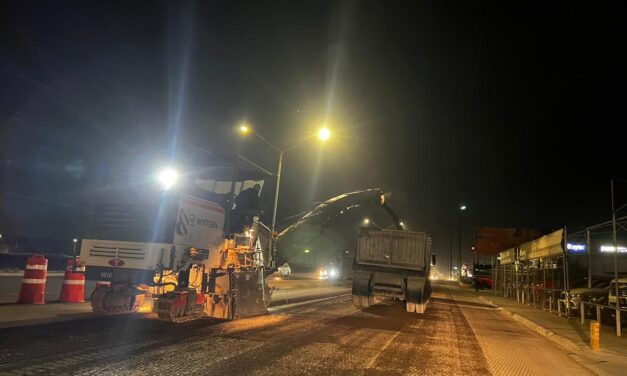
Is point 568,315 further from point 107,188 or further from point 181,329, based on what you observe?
point 107,188

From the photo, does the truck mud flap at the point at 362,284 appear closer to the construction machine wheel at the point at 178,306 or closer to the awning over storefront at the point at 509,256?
the construction machine wheel at the point at 178,306

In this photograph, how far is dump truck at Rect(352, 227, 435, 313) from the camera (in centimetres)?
1670

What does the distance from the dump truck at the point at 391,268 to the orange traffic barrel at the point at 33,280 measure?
10.1 m

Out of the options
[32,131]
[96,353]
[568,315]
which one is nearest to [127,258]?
[96,353]

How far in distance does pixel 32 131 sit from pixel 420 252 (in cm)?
2273

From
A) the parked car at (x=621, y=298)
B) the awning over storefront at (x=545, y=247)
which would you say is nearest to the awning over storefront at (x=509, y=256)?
the awning over storefront at (x=545, y=247)

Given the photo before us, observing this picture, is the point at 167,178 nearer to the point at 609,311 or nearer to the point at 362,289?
the point at 362,289

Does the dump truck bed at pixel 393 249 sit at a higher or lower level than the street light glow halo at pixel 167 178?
lower

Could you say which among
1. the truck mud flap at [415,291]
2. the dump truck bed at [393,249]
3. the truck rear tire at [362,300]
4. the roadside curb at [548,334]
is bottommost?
the roadside curb at [548,334]

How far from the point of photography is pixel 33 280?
42.2 feet

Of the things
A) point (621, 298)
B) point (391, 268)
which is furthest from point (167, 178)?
point (621, 298)

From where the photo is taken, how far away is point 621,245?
2889cm

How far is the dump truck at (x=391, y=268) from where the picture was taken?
1670 cm

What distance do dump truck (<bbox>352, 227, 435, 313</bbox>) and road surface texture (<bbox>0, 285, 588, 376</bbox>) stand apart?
10.4ft
